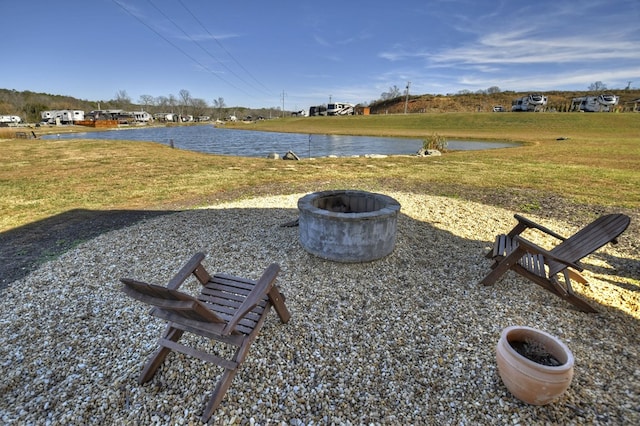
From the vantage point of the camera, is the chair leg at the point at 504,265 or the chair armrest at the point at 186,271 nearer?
the chair armrest at the point at 186,271

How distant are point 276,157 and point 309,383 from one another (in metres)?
18.6

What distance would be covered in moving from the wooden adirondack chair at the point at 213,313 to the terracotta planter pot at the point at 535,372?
2.23 m

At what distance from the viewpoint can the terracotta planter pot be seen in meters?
2.43

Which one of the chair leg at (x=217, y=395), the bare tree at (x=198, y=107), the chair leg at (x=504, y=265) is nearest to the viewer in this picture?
the chair leg at (x=217, y=395)

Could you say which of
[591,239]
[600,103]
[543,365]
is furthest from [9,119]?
[600,103]

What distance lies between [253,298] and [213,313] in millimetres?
411

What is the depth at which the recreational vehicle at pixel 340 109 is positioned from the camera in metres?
103

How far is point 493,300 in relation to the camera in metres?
4.25

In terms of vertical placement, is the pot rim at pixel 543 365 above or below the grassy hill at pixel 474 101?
below

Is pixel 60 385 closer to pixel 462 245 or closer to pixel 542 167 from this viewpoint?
pixel 462 245

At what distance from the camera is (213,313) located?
Answer: 7.87ft

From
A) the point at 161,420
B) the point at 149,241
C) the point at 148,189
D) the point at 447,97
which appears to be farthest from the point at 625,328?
the point at 447,97

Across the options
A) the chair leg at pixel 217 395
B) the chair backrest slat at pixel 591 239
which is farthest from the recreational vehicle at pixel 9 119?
the chair backrest slat at pixel 591 239

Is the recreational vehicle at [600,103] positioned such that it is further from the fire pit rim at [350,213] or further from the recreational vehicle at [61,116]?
the recreational vehicle at [61,116]
